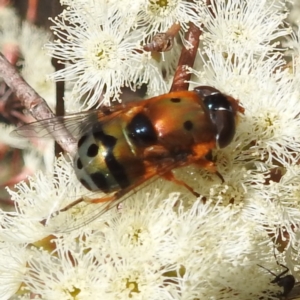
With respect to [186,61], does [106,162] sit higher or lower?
lower

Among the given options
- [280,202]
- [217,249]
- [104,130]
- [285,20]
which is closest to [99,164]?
[104,130]

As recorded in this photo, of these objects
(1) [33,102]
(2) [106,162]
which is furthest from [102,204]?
(1) [33,102]

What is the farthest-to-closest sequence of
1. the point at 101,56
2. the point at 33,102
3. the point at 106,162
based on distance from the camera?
1. the point at 101,56
2. the point at 33,102
3. the point at 106,162

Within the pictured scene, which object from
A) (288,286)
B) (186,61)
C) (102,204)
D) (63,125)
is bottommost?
(288,286)

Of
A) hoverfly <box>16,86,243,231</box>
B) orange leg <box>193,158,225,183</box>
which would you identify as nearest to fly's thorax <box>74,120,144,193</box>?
hoverfly <box>16,86,243,231</box>

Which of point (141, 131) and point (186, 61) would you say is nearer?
point (141, 131)

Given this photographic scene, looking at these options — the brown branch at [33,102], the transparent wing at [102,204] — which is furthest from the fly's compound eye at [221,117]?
the brown branch at [33,102]

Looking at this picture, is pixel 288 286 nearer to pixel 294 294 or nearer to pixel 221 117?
pixel 294 294

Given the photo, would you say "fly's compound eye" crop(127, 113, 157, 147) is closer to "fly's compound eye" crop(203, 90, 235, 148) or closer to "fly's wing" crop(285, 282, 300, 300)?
"fly's compound eye" crop(203, 90, 235, 148)
